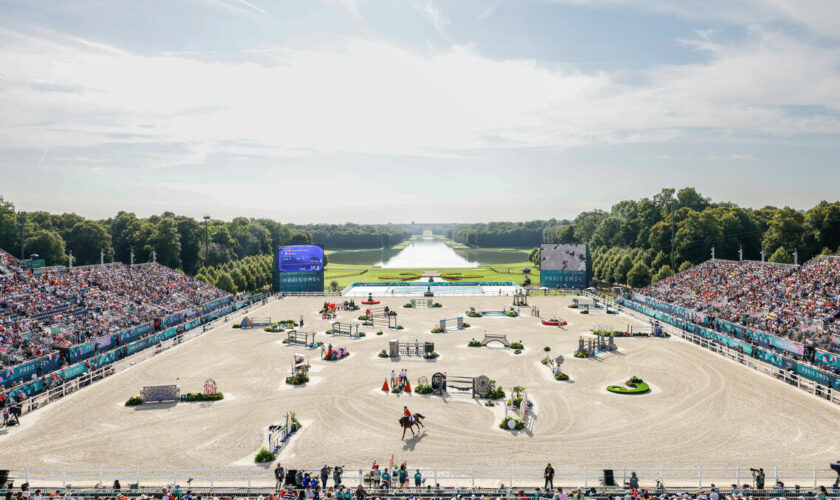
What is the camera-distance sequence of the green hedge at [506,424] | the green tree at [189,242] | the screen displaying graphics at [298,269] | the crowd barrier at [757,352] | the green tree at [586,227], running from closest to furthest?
1. the green hedge at [506,424]
2. the crowd barrier at [757,352]
3. the screen displaying graphics at [298,269]
4. the green tree at [189,242]
5. the green tree at [586,227]

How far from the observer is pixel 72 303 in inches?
1703

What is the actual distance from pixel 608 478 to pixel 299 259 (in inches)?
2548

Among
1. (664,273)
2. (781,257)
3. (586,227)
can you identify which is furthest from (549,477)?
(586,227)

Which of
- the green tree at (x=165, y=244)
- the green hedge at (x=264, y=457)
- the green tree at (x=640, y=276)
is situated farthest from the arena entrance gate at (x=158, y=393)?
the green tree at (x=640, y=276)

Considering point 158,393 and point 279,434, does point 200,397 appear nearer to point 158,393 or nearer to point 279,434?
point 158,393

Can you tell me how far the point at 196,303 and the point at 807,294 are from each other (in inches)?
2517

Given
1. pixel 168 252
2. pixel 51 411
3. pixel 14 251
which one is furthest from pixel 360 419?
pixel 14 251

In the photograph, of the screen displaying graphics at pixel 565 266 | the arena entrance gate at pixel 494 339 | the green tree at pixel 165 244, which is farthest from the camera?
the green tree at pixel 165 244

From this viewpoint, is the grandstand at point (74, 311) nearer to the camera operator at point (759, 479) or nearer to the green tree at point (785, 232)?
the camera operator at point (759, 479)

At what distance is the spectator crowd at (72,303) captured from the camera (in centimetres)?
3503

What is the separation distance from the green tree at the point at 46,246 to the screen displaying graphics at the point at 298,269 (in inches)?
1411

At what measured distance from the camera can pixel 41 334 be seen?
118ft

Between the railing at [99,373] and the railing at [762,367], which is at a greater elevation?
the railing at [762,367]

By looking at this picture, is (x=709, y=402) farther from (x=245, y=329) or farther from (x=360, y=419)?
(x=245, y=329)
